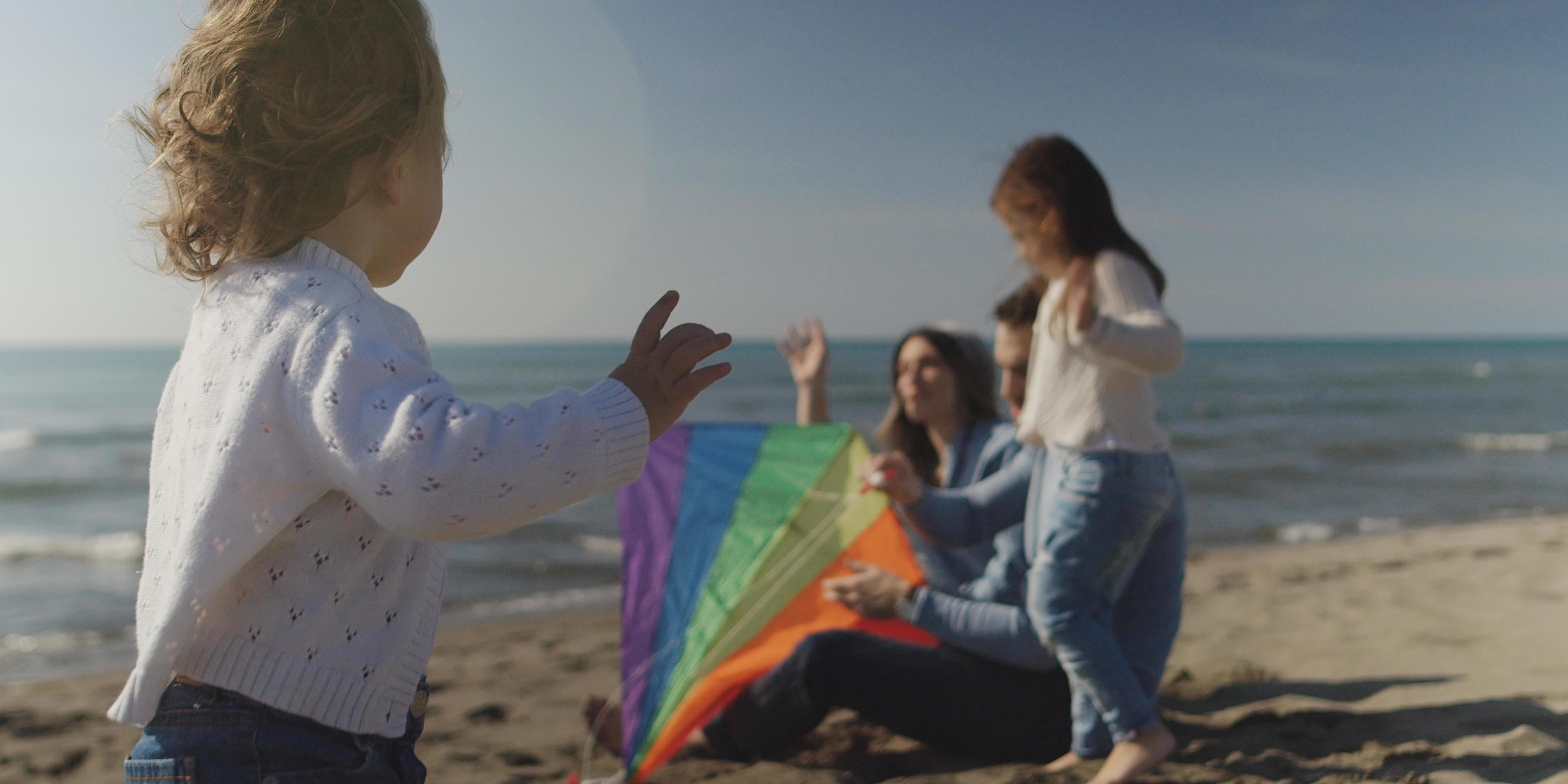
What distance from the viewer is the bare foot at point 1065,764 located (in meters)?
2.81

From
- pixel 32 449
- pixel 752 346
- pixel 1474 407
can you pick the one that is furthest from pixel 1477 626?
pixel 752 346

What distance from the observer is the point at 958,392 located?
3736 mm

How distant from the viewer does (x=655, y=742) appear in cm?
303

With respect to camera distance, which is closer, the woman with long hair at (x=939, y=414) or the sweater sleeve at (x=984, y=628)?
the sweater sleeve at (x=984, y=628)

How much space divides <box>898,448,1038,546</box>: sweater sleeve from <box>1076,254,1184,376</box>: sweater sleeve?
588mm

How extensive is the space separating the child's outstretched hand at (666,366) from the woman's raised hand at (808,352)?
103 inches

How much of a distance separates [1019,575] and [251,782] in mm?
2355

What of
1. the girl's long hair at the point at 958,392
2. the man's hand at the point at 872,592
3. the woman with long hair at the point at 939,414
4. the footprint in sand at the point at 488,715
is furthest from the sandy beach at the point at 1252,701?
the girl's long hair at the point at 958,392

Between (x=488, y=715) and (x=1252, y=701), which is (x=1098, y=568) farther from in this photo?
(x=488, y=715)

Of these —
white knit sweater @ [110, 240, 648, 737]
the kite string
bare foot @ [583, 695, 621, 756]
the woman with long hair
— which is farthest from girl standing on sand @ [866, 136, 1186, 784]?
white knit sweater @ [110, 240, 648, 737]

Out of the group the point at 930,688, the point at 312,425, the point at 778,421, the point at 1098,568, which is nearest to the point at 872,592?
the point at 930,688

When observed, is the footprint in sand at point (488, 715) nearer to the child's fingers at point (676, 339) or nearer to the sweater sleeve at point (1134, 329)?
the sweater sleeve at point (1134, 329)

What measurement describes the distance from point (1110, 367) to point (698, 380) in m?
1.86

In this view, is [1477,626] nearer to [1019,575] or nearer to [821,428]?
[1019,575]
